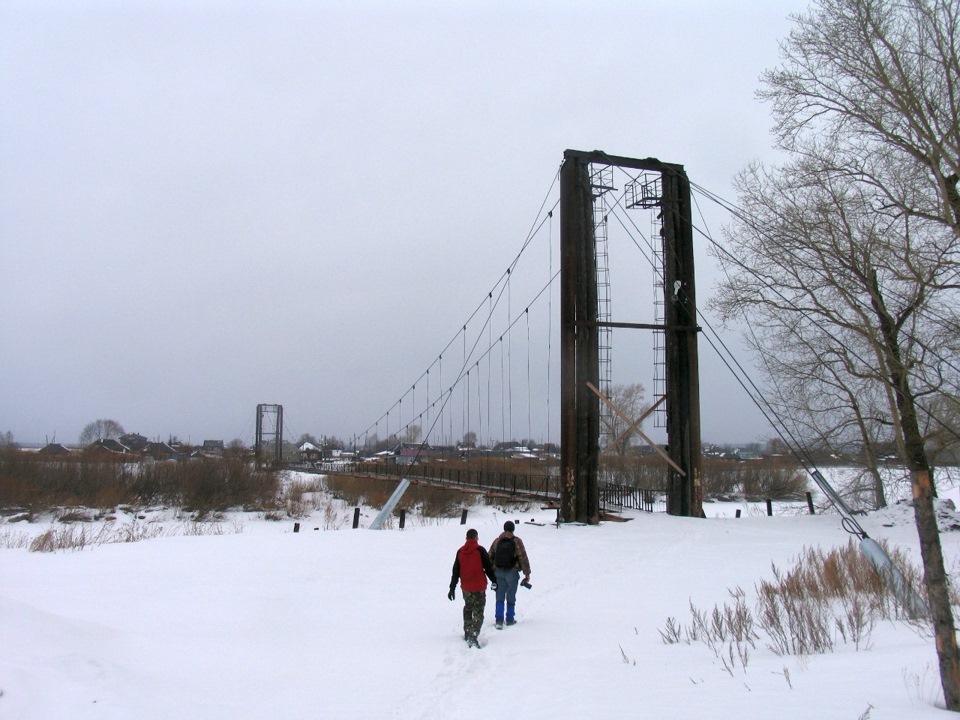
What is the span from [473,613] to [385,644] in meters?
1.05

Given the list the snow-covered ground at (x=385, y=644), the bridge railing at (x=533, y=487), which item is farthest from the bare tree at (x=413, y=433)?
the snow-covered ground at (x=385, y=644)

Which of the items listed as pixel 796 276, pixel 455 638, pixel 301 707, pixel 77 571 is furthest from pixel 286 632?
pixel 796 276

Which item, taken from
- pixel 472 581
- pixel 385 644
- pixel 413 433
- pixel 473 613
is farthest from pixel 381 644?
pixel 413 433

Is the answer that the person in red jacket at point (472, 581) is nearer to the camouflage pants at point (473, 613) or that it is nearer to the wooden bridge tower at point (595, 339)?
the camouflage pants at point (473, 613)

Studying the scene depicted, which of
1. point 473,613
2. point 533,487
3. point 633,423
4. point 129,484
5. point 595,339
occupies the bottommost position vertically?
point 129,484

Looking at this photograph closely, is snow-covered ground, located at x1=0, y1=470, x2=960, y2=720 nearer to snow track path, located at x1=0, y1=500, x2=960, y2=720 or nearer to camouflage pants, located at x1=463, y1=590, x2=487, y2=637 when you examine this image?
snow track path, located at x1=0, y1=500, x2=960, y2=720

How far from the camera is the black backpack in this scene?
26.8 ft

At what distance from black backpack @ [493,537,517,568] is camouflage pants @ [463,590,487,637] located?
25.7 inches

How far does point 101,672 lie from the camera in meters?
5.39

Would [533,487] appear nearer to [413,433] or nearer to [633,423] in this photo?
[633,423]

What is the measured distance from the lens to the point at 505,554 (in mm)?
8156

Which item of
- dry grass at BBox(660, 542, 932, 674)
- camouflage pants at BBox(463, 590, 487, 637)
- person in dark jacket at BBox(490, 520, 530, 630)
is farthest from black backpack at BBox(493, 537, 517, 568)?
dry grass at BBox(660, 542, 932, 674)

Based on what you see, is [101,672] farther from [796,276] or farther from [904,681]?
[796,276]

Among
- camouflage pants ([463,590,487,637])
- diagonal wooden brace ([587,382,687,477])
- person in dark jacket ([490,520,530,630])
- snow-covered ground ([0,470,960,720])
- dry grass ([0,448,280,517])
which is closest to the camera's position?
snow-covered ground ([0,470,960,720])
